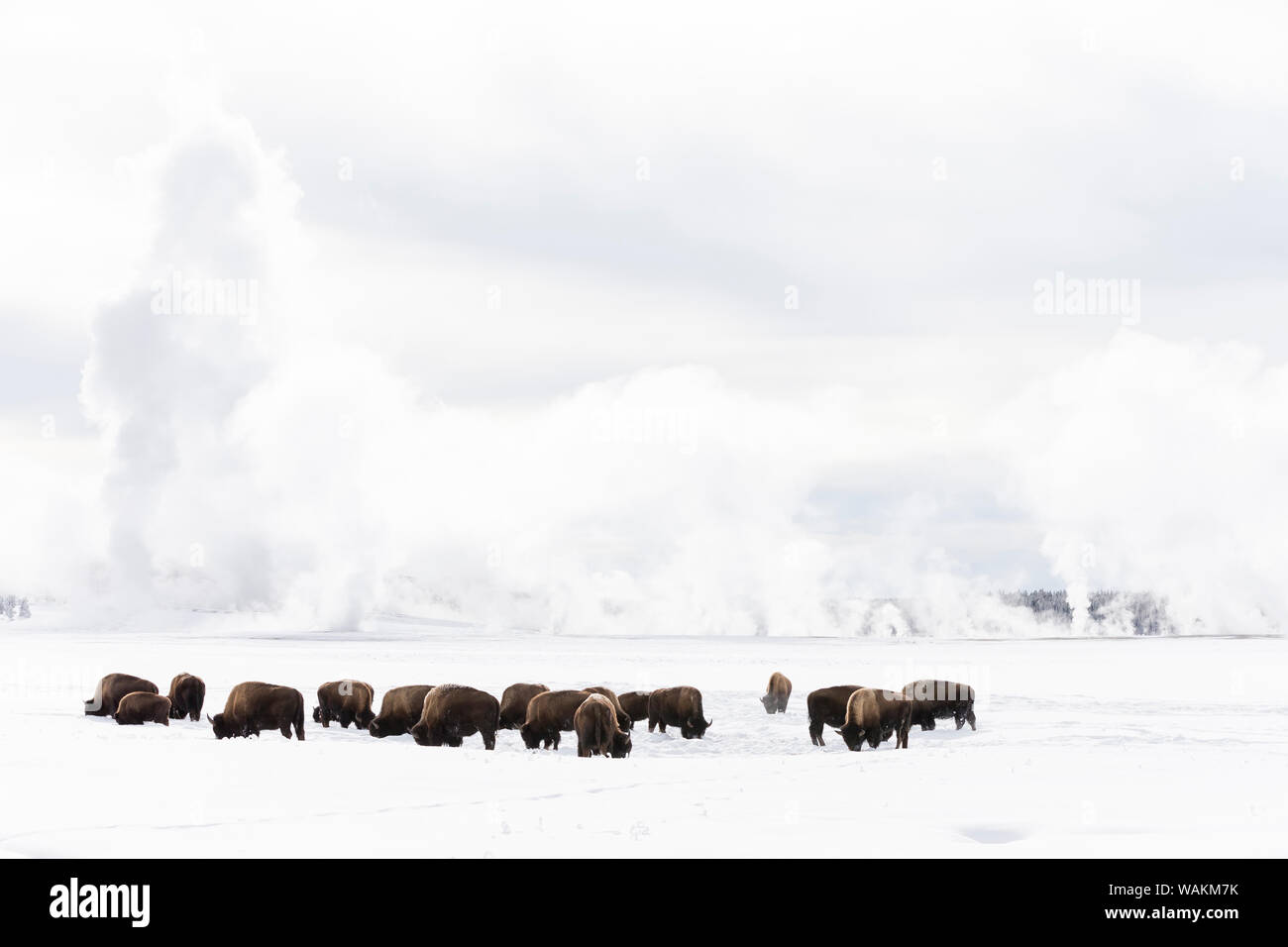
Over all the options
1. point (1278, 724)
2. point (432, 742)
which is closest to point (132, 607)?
point (432, 742)

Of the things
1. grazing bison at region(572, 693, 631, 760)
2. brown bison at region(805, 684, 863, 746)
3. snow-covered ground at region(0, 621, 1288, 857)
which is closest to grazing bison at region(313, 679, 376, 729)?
snow-covered ground at region(0, 621, 1288, 857)

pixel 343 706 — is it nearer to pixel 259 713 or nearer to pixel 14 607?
pixel 259 713

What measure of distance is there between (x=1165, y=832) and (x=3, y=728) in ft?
59.8

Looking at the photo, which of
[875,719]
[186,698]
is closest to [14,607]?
[186,698]

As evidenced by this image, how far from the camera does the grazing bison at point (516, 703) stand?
2598cm

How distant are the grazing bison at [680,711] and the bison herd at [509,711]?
0.03 m

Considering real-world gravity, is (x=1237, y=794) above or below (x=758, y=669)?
above

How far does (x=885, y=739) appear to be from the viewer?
24750mm

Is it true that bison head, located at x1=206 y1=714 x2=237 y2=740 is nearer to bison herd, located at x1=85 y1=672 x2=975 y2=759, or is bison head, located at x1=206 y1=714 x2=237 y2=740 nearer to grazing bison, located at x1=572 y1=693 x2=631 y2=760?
bison herd, located at x1=85 y1=672 x2=975 y2=759

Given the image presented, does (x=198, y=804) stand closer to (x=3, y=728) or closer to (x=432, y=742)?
(x=3, y=728)

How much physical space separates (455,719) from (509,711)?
9.02ft

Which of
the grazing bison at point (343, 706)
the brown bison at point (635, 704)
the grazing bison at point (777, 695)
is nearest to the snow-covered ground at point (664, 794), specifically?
the grazing bison at point (343, 706)

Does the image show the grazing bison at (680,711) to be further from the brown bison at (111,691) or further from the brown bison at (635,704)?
the brown bison at (111,691)
